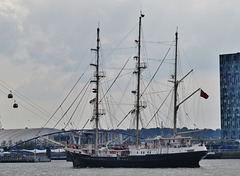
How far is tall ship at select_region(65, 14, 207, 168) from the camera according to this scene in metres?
109

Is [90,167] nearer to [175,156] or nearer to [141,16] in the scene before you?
[175,156]

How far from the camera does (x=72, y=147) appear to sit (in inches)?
4791

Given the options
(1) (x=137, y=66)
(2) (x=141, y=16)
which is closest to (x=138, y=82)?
(1) (x=137, y=66)

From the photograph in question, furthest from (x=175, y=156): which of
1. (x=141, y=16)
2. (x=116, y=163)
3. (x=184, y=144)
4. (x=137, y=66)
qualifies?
(x=141, y=16)

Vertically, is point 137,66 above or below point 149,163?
above

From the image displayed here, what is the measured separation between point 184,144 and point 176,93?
13.7 meters

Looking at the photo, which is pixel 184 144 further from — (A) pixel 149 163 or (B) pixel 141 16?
(B) pixel 141 16

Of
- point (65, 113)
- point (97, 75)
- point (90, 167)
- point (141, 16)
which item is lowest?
point (90, 167)

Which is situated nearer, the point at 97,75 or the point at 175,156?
the point at 175,156

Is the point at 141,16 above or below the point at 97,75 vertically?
above

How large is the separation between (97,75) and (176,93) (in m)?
16.8

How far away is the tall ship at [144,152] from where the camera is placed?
109375 millimetres

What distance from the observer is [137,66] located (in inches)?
4717

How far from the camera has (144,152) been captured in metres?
111
